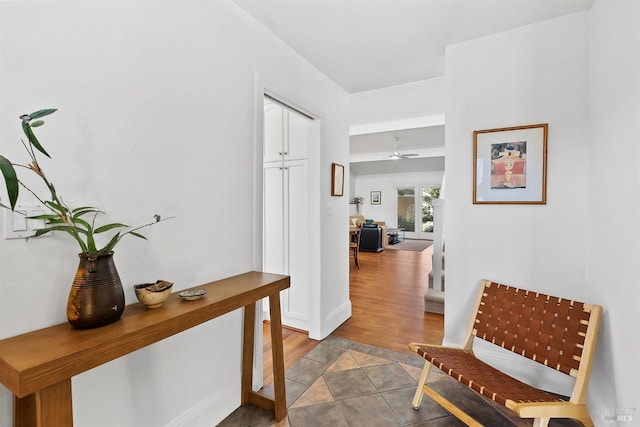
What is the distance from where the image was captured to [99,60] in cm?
125

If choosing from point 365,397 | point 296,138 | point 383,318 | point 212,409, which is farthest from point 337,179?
point 212,409

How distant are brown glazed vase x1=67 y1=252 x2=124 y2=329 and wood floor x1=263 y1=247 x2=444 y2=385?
57.7 inches

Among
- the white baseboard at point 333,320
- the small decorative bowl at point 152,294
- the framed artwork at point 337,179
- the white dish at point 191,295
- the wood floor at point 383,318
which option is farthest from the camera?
the framed artwork at point 337,179

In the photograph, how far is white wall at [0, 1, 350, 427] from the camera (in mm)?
1084

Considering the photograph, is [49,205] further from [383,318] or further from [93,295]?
[383,318]

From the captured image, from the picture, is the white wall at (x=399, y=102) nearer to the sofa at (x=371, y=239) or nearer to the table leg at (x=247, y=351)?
the table leg at (x=247, y=351)

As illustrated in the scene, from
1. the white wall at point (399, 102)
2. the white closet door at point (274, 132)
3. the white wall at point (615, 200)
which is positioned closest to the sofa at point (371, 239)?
the white wall at point (399, 102)

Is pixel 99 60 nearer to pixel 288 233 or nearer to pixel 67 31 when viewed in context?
pixel 67 31

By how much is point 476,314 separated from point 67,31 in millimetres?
2571

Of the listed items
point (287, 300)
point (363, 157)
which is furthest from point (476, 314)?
point (363, 157)

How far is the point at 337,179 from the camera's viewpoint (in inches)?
123

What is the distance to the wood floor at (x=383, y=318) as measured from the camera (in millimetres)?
2797

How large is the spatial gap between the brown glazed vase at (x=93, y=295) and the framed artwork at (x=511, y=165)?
2277 millimetres

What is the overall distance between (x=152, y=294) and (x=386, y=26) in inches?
83.8
